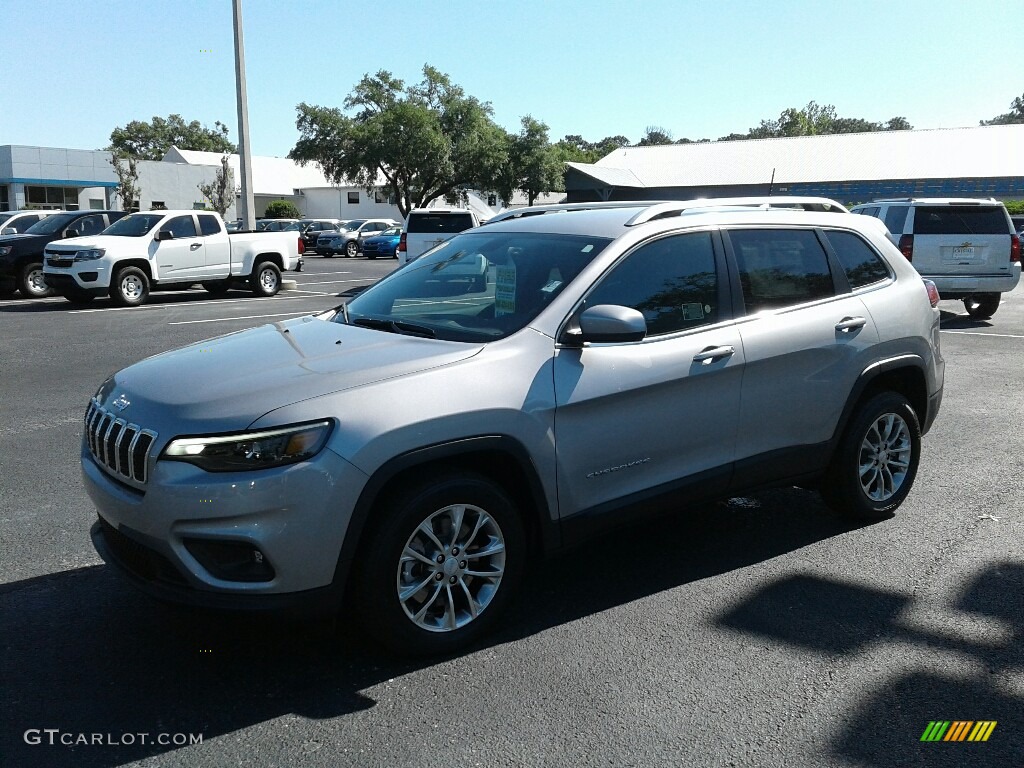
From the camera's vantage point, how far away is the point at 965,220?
1477 cm

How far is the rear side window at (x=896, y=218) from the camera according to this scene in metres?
15.1

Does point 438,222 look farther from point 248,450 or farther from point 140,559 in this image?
point 248,450

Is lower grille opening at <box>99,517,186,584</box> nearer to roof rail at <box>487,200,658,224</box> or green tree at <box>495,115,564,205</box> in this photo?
roof rail at <box>487,200,658,224</box>

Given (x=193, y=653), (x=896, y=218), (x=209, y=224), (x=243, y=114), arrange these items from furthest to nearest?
(x=243, y=114)
(x=209, y=224)
(x=896, y=218)
(x=193, y=653)

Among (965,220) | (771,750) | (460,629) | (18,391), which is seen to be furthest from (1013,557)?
(965,220)

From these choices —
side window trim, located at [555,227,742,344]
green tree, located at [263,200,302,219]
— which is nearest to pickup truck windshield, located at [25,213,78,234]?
side window trim, located at [555,227,742,344]

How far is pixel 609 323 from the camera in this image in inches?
153

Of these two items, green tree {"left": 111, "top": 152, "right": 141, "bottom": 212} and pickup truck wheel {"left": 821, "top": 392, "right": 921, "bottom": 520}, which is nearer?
pickup truck wheel {"left": 821, "top": 392, "right": 921, "bottom": 520}

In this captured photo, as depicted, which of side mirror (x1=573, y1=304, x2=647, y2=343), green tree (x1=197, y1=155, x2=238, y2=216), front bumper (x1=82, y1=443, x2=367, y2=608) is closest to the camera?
front bumper (x1=82, y1=443, x2=367, y2=608)

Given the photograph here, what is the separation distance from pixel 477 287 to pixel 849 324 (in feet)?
6.78

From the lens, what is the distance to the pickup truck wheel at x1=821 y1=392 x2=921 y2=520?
5.14 metres

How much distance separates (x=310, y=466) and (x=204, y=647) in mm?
1114

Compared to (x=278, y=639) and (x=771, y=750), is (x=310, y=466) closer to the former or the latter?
(x=278, y=639)

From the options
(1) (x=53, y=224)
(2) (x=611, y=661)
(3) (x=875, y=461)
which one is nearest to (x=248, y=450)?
(2) (x=611, y=661)
